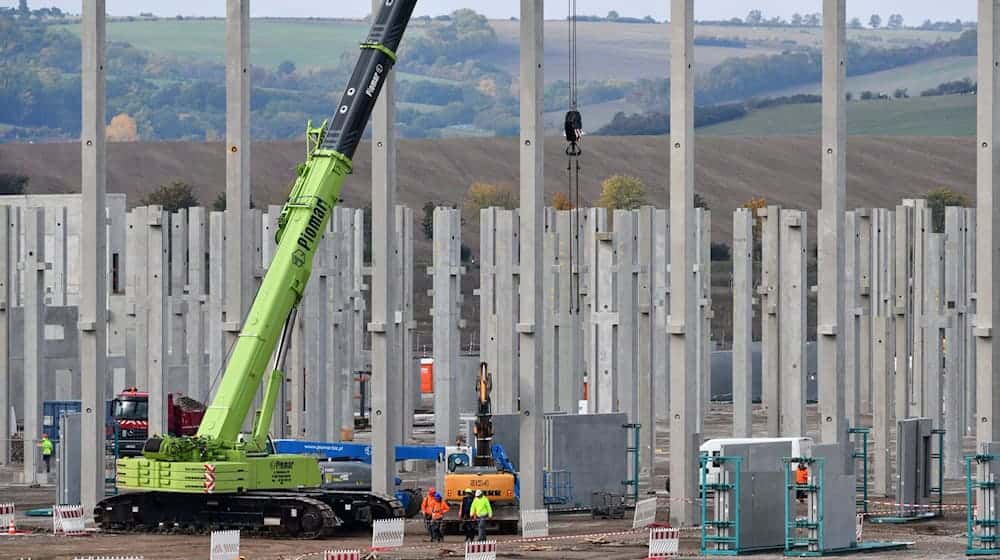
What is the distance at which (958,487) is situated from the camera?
38.8 m

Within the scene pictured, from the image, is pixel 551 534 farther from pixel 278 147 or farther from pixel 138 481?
pixel 278 147

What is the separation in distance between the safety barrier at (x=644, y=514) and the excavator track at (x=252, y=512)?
11.8 feet

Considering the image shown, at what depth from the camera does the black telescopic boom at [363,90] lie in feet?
96.6

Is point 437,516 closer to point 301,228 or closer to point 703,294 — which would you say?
point 301,228

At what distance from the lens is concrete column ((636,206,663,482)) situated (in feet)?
133

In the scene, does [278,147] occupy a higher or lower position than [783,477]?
higher

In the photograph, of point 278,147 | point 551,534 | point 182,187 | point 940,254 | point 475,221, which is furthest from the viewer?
point 278,147

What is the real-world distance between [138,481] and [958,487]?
16.9 m

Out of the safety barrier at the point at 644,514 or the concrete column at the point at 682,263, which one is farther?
the safety barrier at the point at 644,514

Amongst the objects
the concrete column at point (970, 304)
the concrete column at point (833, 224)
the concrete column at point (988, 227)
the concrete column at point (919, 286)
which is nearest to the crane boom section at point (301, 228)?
the concrete column at point (833, 224)

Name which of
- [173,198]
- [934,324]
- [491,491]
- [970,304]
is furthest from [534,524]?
[173,198]

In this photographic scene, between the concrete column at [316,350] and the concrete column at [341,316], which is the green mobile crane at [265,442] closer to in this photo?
the concrete column at [316,350]

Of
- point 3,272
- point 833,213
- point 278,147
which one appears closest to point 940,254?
point 833,213

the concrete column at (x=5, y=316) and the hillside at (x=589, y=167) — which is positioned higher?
the hillside at (x=589, y=167)
